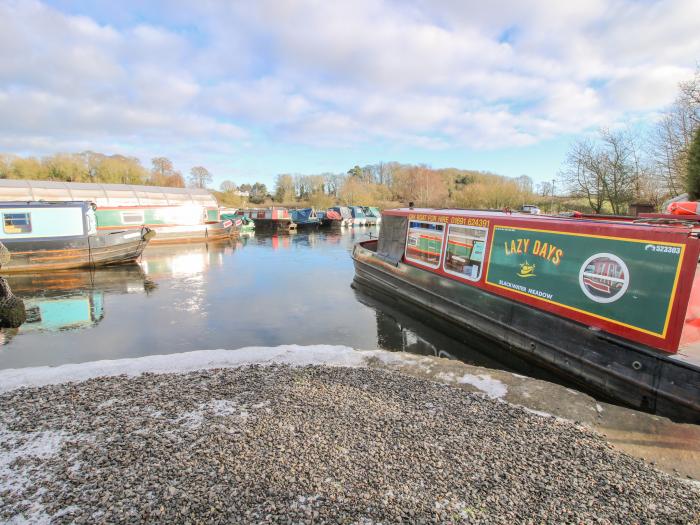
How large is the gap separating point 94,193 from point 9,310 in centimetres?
2370

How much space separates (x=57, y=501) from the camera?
2.48 meters

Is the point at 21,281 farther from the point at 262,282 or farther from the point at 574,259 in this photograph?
the point at 574,259

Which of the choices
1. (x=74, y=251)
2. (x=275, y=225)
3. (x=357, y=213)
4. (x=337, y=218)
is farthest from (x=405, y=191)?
(x=74, y=251)

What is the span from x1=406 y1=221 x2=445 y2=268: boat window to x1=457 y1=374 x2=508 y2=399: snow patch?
14.8 feet

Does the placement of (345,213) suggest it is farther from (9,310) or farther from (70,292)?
(9,310)

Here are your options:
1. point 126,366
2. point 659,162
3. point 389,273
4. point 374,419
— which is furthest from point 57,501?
point 659,162

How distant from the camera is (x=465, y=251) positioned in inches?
324

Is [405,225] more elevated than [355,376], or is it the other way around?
[405,225]

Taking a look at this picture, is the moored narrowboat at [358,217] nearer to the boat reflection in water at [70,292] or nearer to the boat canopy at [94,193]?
the boat canopy at [94,193]

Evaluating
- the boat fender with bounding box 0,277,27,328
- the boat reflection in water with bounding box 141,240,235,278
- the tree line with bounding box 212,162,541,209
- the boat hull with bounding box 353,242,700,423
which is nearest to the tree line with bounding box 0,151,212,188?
the tree line with bounding box 212,162,541,209

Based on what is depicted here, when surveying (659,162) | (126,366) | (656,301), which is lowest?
(126,366)

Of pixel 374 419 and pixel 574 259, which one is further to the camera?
pixel 574 259

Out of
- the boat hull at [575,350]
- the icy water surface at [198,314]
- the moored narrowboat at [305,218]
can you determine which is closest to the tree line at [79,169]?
the moored narrowboat at [305,218]

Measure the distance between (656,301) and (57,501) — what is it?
6.13 meters
